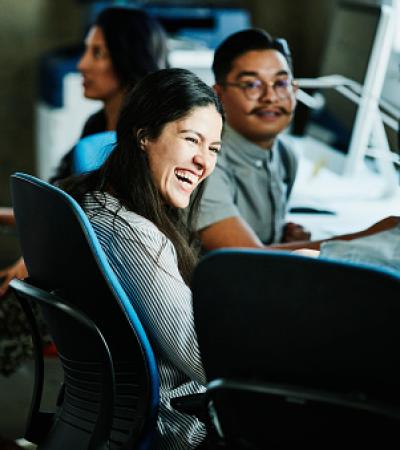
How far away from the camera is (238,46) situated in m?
2.38

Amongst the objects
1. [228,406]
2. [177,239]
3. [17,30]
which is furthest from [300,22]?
[228,406]

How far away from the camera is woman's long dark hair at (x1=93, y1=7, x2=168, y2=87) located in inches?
111

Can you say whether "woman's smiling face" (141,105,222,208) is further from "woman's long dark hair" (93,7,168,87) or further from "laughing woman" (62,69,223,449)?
"woman's long dark hair" (93,7,168,87)

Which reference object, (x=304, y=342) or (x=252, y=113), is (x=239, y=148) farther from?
(x=304, y=342)

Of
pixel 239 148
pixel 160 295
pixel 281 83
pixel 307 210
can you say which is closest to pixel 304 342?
pixel 160 295

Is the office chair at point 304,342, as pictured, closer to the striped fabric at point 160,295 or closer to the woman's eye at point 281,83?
the striped fabric at point 160,295

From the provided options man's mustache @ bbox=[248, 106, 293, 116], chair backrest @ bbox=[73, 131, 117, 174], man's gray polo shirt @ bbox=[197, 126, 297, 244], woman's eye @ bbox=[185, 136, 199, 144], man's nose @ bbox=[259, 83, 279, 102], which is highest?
woman's eye @ bbox=[185, 136, 199, 144]

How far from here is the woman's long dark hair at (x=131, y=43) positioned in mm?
2811

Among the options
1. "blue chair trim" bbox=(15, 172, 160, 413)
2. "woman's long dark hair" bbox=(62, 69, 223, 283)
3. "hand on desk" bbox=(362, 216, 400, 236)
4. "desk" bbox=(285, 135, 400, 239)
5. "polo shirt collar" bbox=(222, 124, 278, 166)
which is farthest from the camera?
"desk" bbox=(285, 135, 400, 239)

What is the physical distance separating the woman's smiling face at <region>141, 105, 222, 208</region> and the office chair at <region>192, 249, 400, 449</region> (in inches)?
19.0

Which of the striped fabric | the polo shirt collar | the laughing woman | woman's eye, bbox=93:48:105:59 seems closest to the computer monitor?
the polo shirt collar

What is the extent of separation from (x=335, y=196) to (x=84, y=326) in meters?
1.48

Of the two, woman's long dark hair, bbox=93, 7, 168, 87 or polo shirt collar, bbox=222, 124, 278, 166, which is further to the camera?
woman's long dark hair, bbox=93, 7, 168, 87

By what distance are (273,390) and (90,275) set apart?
1.23ft
